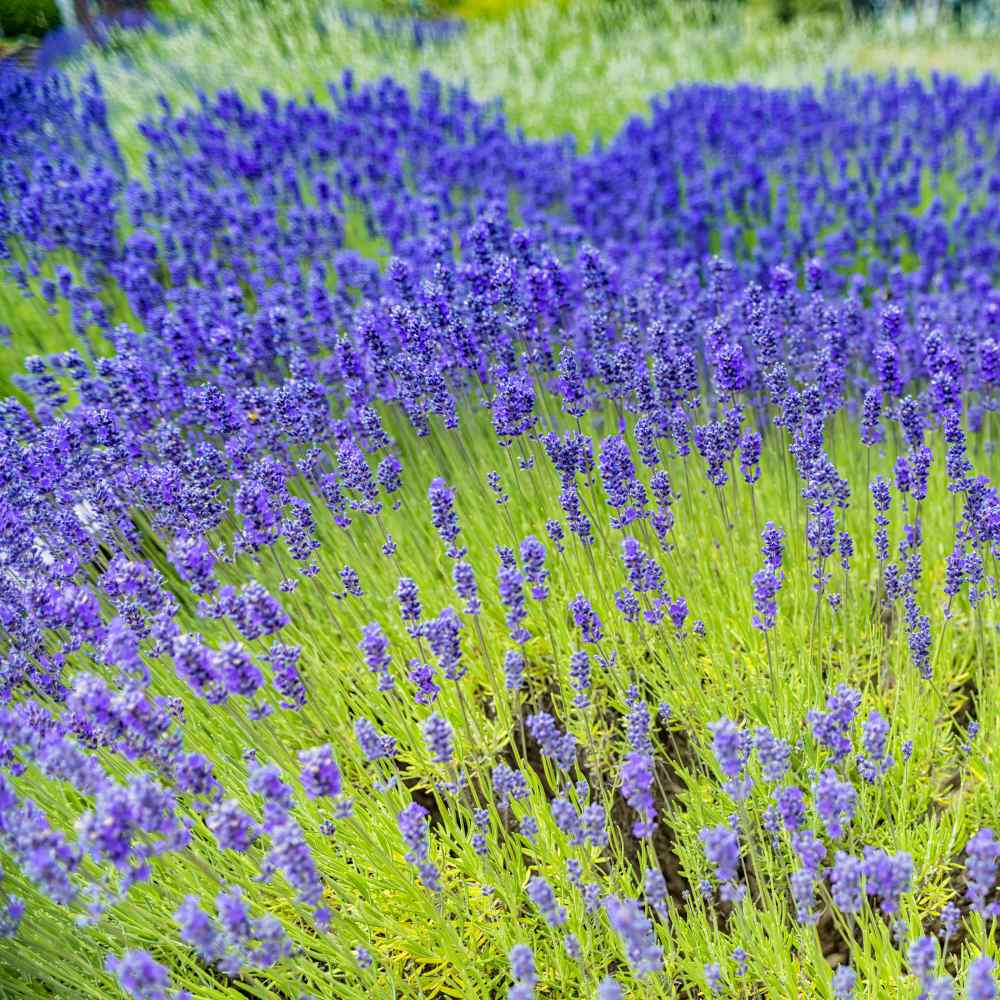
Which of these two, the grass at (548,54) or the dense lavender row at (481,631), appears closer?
the dense lavender row at (481,631)

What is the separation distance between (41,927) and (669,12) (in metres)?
20.2

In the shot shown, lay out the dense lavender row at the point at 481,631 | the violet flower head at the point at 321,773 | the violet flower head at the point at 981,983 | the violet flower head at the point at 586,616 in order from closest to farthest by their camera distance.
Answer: the violet flower head at the point at 981,983 → the violet flower head at the point at 321,773 → the dense lavender row at the point at 481,631 → the violet flower head at the point at 586,616

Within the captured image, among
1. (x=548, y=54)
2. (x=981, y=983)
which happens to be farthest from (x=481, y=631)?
(x=548, y=54)

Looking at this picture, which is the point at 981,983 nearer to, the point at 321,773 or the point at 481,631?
the point at 321,773

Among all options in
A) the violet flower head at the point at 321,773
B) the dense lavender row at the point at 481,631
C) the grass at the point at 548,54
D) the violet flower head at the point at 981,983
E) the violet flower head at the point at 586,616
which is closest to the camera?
the violet flower head at the point at 981,983

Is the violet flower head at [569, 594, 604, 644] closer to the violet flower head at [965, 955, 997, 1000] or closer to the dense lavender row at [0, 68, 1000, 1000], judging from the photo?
the dense lavender row at [0, 68, 1000, 1000]

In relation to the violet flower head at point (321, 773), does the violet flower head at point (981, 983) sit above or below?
below

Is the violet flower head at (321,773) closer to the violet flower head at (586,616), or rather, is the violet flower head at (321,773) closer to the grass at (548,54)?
the violet flower head at (586,616)

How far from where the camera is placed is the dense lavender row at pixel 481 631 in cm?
217

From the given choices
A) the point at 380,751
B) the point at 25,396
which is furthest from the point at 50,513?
the point at 25,396

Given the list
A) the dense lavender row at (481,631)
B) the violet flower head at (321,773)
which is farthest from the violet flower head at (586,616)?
the violet flower head at (321,773)

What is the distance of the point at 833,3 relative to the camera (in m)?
23.0

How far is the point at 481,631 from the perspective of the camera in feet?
10.1

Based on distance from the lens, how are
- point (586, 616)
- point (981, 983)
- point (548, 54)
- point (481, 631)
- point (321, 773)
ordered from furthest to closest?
point (548, 54) → point (481, 631) → point (586, 616) → point (321, 773) → point (981, 983)
